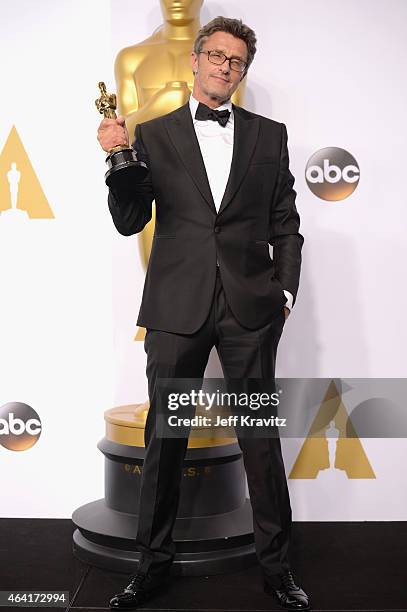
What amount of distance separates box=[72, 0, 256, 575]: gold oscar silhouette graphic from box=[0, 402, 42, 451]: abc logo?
0.46 meters

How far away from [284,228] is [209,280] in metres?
0.34

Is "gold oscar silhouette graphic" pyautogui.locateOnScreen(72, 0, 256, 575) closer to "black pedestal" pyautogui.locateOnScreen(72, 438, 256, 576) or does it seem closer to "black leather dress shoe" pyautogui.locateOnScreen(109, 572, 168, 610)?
"black pedestal" pyautogui.locateOnScreen(72, 438, 256, 576)

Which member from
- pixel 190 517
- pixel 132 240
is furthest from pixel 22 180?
pixel 190 517

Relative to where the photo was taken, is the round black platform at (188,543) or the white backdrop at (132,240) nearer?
the round black platform at (188,543)

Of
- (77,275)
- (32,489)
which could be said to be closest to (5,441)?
(32,489)

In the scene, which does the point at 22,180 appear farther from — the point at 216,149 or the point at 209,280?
the point at 209,280

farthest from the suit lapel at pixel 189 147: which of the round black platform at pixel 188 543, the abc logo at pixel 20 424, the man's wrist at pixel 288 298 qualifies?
the abc logo at pixel 20 424

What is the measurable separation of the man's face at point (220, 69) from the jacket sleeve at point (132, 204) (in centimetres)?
28

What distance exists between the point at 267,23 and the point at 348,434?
1.82 m

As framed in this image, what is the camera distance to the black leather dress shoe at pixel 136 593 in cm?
228

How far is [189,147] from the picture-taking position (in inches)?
92.6

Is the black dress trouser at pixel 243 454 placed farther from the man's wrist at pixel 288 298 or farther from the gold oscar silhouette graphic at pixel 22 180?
the gold oscar silhouette graphic at pixel 22 180

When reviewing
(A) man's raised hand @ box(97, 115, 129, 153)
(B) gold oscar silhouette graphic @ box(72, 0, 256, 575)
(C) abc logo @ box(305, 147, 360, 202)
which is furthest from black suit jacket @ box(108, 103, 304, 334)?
(C) abc logo @ box(305, 147, 360, 202)

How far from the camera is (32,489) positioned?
3428 millimetres
